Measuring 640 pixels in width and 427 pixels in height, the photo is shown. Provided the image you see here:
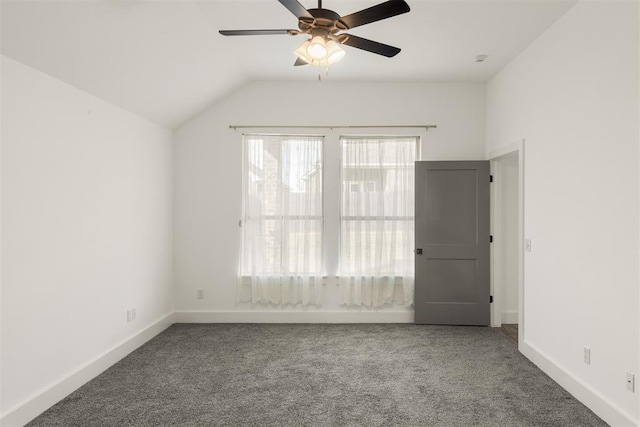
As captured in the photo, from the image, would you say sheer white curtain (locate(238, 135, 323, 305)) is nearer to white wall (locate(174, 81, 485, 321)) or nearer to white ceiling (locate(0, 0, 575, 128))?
white wall (locate(174, 81, 485, 321))

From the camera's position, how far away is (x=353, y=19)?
2.02m

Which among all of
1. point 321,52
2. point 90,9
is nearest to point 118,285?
point 90,9

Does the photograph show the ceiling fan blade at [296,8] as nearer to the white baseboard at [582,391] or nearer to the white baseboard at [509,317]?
the white baseboard at [582,391]

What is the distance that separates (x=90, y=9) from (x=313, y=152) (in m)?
2.70

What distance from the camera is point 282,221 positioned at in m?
4.53

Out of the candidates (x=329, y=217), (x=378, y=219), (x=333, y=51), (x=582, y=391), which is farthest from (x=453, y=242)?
(x=333, y=51)

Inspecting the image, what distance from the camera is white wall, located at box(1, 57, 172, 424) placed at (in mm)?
2338

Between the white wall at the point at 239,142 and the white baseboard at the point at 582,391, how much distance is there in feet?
5.06

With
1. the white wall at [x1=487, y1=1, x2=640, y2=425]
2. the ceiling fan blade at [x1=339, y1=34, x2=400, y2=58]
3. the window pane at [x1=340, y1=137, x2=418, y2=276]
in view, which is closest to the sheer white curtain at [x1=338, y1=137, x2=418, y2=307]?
the window pane at [x1=340, y1=137, x2=418, y2=276]

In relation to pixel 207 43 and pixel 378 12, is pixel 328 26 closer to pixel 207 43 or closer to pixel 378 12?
pixel 378 12

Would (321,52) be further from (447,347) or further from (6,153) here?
(447,347)

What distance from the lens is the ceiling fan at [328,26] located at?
1.91 meters

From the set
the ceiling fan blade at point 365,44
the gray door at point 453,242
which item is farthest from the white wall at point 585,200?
the ceiling fan blade at point 365,44

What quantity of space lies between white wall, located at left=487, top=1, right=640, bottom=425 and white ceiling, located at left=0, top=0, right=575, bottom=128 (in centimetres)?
47
